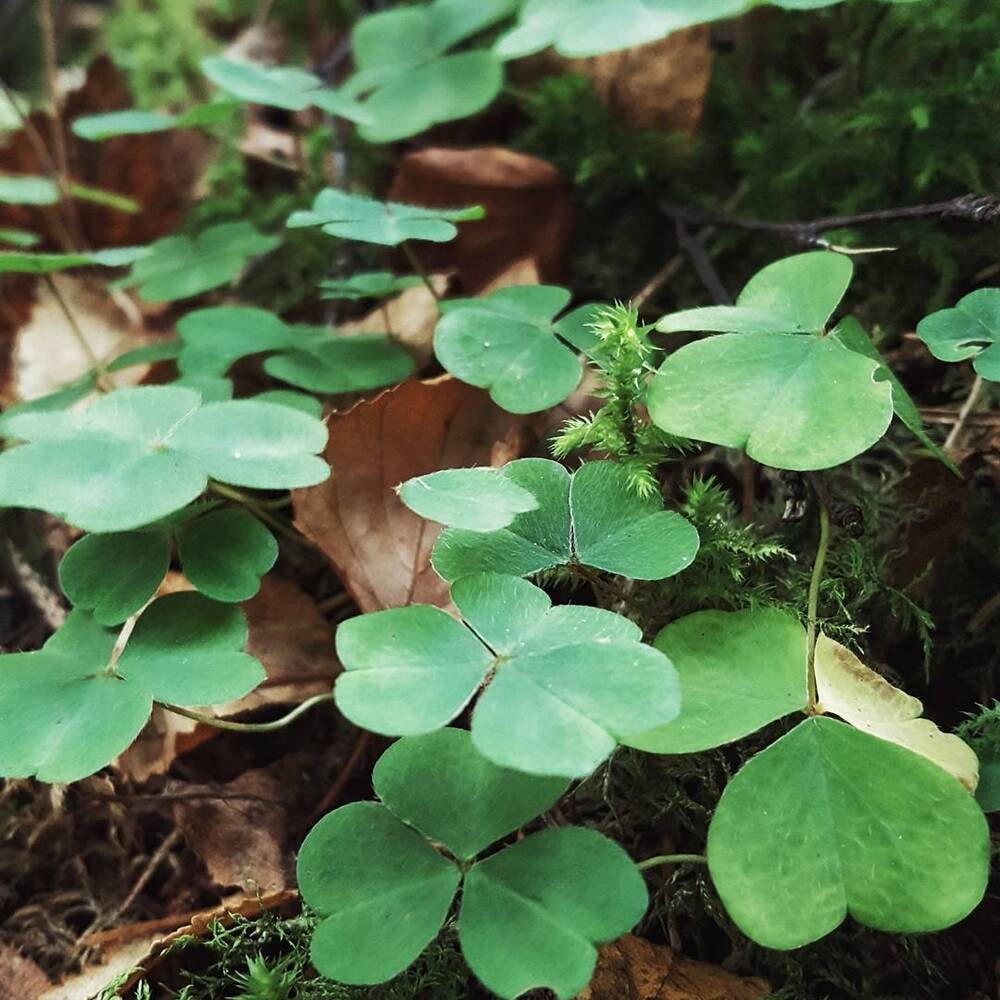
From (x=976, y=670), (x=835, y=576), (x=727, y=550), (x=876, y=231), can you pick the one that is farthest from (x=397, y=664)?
(x=876, y=231)

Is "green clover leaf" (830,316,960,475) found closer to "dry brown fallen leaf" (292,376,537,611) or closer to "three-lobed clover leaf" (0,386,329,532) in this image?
"dry brown fallen leaf" (292,376,537,611)

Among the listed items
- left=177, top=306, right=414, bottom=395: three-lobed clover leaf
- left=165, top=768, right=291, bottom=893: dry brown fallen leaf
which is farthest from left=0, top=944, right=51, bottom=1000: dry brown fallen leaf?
left=177, top=306, right=414, bottom=395: three-lobed clover leaf

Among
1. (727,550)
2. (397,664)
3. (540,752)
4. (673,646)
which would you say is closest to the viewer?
(540,752)

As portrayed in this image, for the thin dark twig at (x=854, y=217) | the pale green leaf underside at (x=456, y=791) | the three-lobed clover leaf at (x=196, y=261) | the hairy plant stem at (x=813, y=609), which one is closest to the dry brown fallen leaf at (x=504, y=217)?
the thin dark twig at (x=854, y=217)

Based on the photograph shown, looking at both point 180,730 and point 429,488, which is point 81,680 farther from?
point 429,488

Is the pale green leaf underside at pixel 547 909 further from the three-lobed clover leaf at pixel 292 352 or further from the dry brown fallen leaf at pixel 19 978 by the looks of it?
the three-lobed clover leaf at pixel 292 352

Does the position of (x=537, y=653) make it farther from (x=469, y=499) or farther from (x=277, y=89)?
(x=277, y=89)
